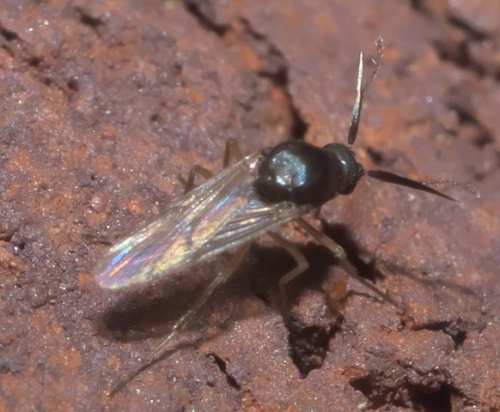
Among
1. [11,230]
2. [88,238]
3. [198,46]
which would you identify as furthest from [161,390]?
[198,46]

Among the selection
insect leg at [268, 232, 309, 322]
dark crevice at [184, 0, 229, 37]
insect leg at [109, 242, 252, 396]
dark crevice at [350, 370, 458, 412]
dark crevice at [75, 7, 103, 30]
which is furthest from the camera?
dark crevice at [184, 0, 229, 37]

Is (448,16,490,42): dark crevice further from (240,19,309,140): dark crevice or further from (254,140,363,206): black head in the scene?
(254,140,363,206): black head

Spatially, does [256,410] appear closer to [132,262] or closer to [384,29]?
[132,262]

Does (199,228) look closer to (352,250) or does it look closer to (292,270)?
(292,270)

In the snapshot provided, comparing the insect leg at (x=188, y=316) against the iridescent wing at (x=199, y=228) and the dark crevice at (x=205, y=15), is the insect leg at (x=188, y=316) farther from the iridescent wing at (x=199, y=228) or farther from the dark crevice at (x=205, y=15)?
the dark crevice at (x=205, y=15)

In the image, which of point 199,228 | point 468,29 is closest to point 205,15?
point 199,228

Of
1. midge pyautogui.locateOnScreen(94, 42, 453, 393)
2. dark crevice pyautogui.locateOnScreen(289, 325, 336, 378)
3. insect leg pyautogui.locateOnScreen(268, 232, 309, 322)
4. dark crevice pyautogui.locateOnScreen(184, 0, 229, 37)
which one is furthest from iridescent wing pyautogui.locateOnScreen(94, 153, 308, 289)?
dark crevice pyautogui.locateOnScreen(184, 0, 229, 37)

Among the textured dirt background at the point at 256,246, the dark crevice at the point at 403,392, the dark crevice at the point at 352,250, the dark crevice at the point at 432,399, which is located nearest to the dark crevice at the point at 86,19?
the textured dirt background at the point at 256,246
